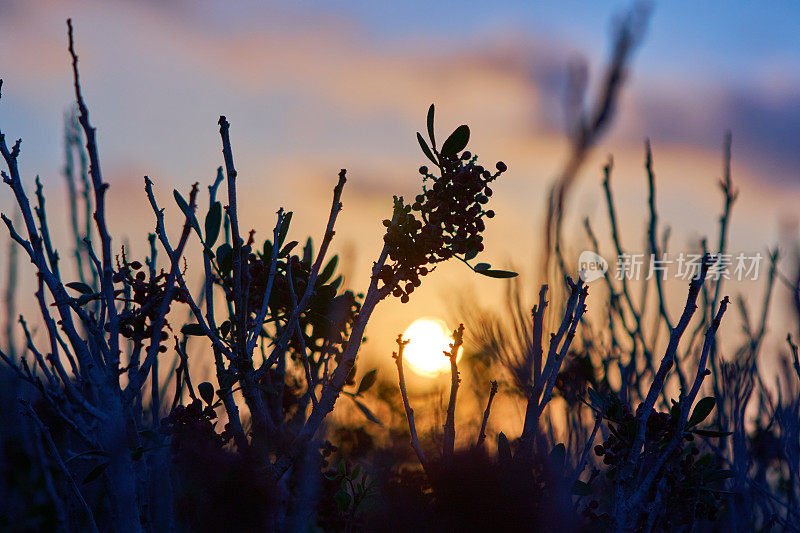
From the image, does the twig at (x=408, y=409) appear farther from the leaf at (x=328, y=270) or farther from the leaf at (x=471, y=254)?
the leaf at (x=328, y=270)

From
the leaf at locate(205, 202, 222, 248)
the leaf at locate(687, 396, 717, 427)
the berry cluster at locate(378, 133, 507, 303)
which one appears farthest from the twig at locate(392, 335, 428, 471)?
the leaf at locate(687, 396, 717, 427)

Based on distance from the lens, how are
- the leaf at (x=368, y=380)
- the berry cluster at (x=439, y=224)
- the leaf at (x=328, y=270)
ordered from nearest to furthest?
the berry cluster at (x=439, y=224)
the leaf at (x=328, y=270)
the leaf at (x=368, y=380)

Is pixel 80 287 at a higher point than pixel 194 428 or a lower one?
higher

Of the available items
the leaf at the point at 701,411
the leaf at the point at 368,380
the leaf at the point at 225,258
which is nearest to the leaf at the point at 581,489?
the leaf at the point at 701,411

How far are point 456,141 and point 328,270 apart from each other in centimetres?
89

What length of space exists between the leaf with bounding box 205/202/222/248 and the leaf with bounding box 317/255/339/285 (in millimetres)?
452

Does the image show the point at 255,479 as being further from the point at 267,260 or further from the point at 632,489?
the point at 632,489

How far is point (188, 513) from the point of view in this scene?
2.31 m

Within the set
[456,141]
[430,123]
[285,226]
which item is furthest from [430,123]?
[285,226]

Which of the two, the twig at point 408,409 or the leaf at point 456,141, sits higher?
the leaf at point 456,141

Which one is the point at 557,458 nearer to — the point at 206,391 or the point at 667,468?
the point at 667,468

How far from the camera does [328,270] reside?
277 centimetres

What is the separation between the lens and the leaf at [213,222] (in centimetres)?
239

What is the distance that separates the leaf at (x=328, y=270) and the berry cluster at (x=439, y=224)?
0.62 metres
